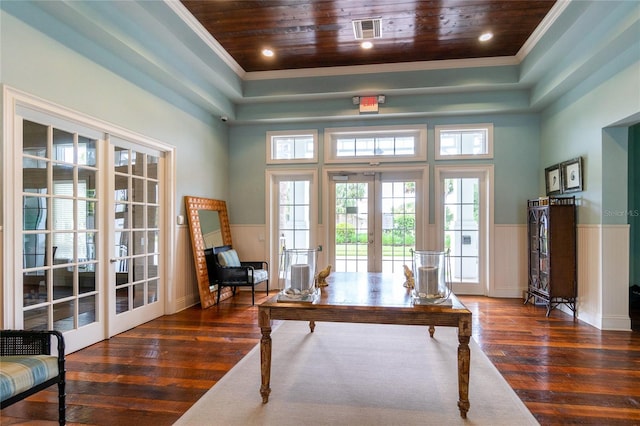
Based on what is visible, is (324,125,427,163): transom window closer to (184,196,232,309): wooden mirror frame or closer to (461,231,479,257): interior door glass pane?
(461,231,479,257): interior door glass pane

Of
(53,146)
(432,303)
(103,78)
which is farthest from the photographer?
(103,78)

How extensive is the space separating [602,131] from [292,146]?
171 inches

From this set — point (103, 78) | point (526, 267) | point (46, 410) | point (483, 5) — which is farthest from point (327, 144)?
point (46, 410)

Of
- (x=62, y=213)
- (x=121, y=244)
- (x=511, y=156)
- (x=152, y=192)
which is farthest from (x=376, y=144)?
(x=62, y=213)

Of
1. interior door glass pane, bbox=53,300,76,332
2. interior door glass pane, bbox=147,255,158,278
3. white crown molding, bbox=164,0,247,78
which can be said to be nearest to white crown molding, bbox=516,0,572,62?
white crown molding, bbox=164,0,247,78

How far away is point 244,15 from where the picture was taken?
3.89 meters

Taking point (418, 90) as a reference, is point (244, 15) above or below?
above

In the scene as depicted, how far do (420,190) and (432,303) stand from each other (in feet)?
12.5

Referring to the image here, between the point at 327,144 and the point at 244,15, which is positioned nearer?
the point at 244,15

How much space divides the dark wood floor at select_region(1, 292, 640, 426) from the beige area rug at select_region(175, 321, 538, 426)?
0.14 meters

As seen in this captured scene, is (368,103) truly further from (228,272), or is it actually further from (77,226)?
(77,226)

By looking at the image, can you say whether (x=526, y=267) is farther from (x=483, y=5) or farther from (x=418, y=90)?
(x=483, y=5)

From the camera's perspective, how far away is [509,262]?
18.3 feet

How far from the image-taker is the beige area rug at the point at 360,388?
2.15m
